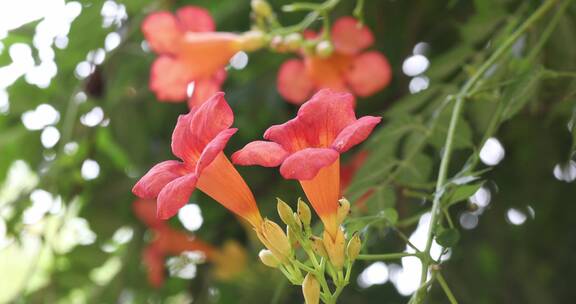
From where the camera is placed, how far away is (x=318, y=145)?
690mm

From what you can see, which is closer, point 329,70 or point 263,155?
point 263,155

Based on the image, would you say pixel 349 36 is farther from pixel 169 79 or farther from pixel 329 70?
pixel 169 79

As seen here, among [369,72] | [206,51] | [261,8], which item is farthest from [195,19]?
[369,72]

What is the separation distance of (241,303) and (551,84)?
0.78m

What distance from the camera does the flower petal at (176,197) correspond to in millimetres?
631

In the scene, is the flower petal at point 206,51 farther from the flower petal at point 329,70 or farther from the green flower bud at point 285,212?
the green flower bud at point 285,212

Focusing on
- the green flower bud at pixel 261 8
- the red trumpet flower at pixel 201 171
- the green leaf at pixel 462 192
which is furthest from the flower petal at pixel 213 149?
the green flower bud at pixel 261 8

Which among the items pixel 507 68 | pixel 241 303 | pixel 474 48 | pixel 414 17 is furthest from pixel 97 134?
pixel 507 68

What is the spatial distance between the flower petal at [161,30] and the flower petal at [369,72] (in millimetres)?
300

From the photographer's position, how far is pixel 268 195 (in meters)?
1.61

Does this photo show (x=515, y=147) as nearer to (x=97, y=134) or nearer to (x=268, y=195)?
(x=268, y=195)

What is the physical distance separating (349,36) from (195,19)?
265mm

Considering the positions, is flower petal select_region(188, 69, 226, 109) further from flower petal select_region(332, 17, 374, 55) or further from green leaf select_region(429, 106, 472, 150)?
green leaf select_region(429, 106, 472, 150)

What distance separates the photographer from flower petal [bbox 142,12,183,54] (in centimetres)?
140
